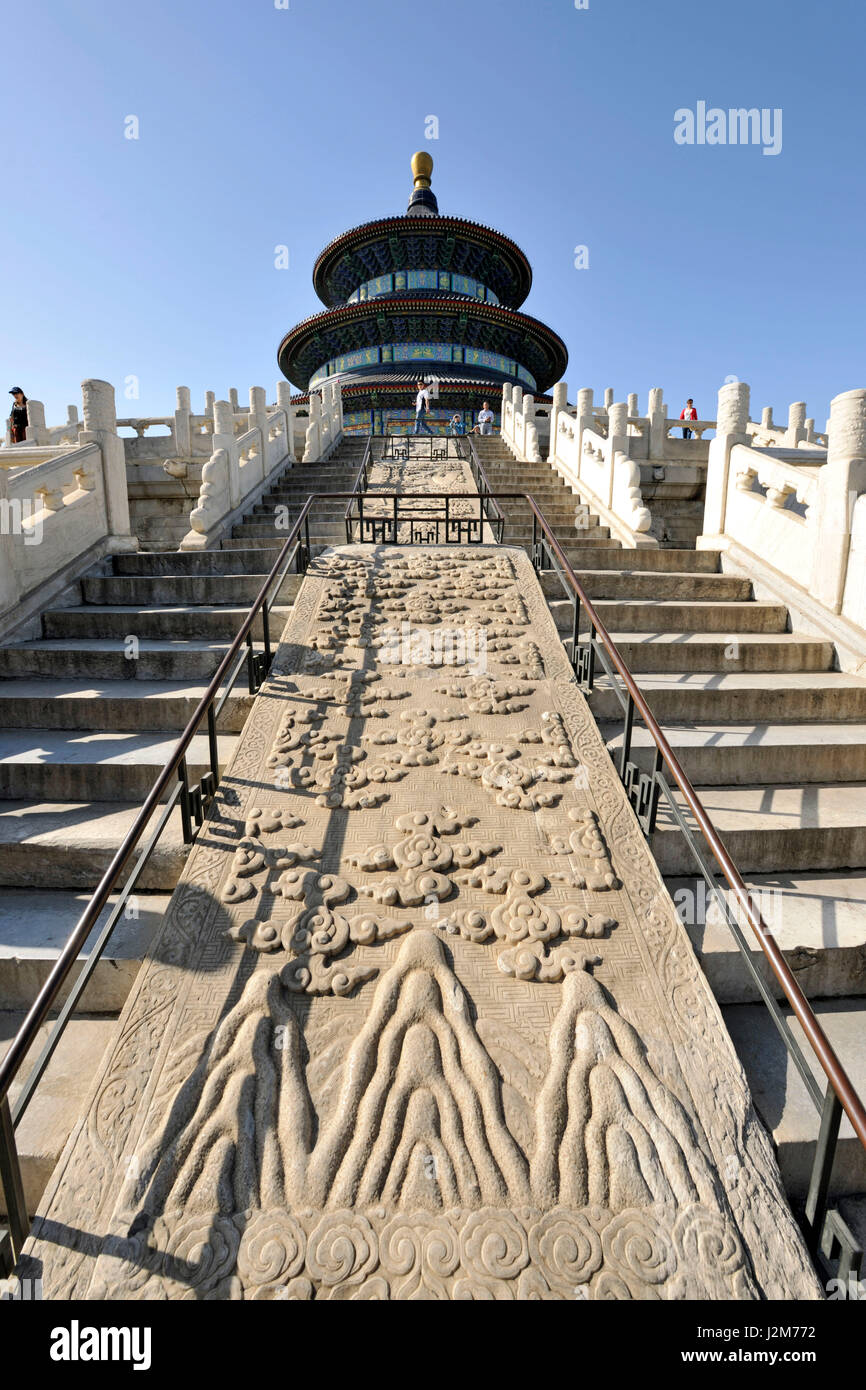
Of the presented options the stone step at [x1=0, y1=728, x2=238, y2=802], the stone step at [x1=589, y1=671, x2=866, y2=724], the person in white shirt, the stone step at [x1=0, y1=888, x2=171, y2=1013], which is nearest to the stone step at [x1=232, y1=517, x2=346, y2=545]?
the stone step at [x1=0, y1=728, x2=238, y2=802]

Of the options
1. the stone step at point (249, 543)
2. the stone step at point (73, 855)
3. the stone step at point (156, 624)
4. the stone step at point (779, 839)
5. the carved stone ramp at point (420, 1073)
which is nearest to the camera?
the carved stone ramp at point (420, 1073)

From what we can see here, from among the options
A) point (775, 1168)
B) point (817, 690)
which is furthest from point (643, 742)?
point (775, 1168)

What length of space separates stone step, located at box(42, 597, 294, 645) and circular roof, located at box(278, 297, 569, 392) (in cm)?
2536

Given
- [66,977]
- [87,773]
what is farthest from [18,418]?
[66,977]

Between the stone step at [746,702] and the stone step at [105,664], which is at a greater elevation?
the stone step at [105,664]

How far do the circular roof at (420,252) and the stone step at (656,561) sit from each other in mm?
27048

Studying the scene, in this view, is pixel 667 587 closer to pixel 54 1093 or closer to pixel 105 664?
pixel 105 664

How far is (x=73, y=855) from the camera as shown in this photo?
3777 millimetres

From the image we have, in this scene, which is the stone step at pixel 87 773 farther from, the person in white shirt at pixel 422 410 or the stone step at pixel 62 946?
the person in white shirt at pixel 422 410

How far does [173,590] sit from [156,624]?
2.74ft

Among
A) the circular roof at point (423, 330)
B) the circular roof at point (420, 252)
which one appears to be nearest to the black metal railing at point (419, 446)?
the circular roof at point (423, 330)

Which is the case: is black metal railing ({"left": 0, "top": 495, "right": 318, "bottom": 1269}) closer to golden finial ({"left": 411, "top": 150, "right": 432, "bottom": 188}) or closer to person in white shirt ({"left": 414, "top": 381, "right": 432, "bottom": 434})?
person in white shirt ({"left": 414, "top": 381, "right": 432, "bottom": 434})

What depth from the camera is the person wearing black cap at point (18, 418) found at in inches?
473

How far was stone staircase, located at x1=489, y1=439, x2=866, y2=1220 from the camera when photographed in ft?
10.6
